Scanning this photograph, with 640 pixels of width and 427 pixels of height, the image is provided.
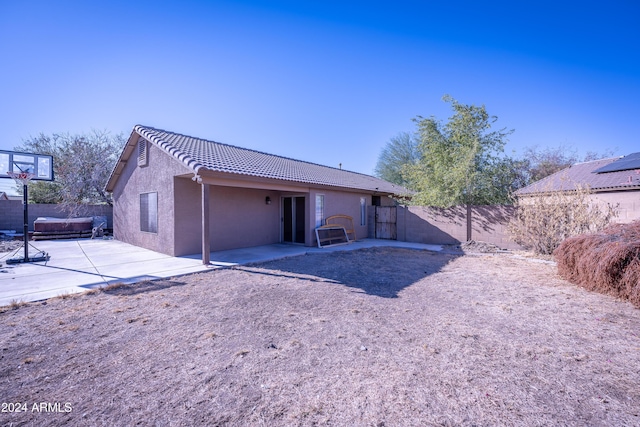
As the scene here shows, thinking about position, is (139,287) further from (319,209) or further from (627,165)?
(627,165)

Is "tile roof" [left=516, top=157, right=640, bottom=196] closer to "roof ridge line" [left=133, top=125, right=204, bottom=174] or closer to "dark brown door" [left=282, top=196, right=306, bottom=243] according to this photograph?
"dark brown door" [left=282, top=196, right=306, bottom=243]

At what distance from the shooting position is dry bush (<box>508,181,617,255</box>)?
8.32 metres

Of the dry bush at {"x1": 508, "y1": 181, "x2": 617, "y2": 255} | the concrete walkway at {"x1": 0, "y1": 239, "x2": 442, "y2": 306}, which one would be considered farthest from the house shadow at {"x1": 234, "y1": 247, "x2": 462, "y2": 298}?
the dry bush at {"x1": 508, "y1": 181, "x2": 617, "y2": 255}

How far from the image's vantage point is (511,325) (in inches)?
149

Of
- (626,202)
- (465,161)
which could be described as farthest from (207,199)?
(626,202)

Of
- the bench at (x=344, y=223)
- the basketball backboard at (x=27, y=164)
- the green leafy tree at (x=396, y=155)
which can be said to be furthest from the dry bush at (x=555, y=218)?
the basketball backboard at (x=27, y=164)

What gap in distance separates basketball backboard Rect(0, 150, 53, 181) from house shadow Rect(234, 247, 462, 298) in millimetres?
7770

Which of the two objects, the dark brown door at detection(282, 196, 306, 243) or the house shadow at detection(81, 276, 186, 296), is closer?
the house shadow at detection(81, 276, 186, 296)

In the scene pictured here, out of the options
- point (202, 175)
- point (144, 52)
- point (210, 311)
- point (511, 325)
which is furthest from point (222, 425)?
point (144, 52)

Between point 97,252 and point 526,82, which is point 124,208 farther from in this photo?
point 526,82

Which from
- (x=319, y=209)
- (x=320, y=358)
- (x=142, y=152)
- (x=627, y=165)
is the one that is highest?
(x=142, y=152)

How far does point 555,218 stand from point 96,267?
13.4 metres

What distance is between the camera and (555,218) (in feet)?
29.0

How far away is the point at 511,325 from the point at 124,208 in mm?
14149
